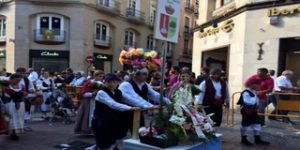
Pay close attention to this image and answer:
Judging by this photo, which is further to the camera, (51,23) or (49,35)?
(51,23)

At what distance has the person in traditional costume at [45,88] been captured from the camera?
38.7 ft

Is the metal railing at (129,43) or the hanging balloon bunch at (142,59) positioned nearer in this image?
the hanging balloon bunch at (142,59)

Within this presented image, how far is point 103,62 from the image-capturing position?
1423 inches

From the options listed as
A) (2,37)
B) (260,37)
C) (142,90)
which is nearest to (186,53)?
(2,37)

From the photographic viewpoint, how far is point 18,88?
8492 mm

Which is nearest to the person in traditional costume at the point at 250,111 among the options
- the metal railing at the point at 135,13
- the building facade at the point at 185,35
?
the metal railing at the point at 135,13

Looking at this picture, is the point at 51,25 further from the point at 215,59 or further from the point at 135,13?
the point at 215,59

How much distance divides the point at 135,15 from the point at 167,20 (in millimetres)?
35382

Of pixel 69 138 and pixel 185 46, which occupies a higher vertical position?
pixel 185 46

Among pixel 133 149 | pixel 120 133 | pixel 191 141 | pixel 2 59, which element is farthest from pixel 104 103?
pixel 2 59

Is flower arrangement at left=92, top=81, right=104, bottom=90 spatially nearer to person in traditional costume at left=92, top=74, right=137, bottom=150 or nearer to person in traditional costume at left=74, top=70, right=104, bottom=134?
person in traditional costume at left=74, top=70, right=104, bottom=134

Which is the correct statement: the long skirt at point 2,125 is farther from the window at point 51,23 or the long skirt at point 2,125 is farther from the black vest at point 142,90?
the window at point 51,23

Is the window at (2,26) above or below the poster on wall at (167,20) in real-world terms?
above

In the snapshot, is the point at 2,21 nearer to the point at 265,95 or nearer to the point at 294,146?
the point at 265,95
